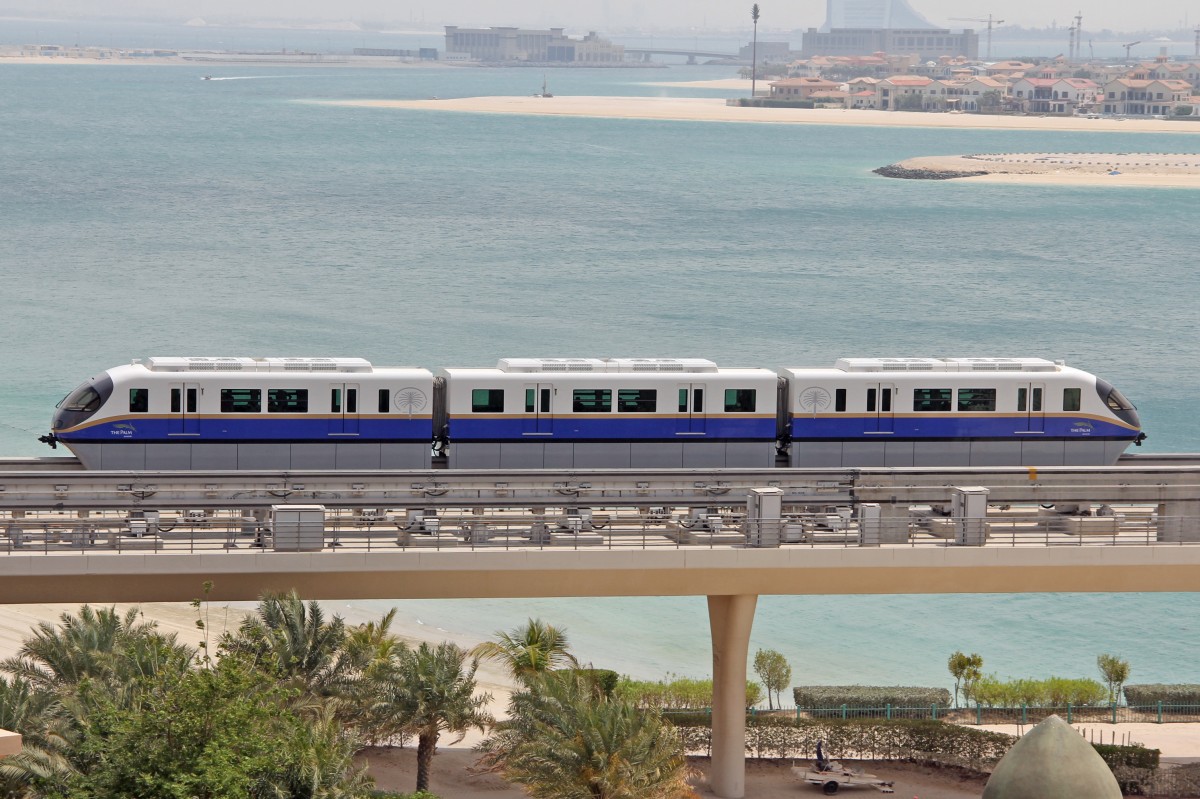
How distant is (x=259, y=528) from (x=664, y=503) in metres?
7.53

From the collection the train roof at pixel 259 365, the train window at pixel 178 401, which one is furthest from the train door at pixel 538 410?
the train window at pixel 178 401

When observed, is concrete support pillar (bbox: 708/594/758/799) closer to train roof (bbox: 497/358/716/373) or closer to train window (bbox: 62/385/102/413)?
train roof (bbox: 497/358/716/373)

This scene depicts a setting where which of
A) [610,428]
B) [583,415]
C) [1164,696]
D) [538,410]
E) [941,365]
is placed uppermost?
[941,365]

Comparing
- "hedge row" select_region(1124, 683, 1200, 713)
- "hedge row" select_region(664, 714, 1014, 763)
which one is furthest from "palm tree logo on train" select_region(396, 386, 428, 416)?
"hedge row" select_region(1124, 683, 1200, 713)

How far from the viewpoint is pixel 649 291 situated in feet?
391

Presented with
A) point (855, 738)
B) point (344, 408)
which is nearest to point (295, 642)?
point (344, 408)

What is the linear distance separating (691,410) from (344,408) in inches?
283

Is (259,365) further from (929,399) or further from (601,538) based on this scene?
(929,399)

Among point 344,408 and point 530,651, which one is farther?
point 344,408

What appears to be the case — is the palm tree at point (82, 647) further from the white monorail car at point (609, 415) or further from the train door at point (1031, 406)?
the train door at point (1031, 406)

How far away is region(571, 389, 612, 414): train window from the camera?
37.8 m

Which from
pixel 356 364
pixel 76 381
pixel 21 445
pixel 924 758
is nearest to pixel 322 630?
pixel 356 364

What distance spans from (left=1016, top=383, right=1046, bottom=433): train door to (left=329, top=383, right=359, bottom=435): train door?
14.1m

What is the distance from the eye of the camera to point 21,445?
74750 millimetres
